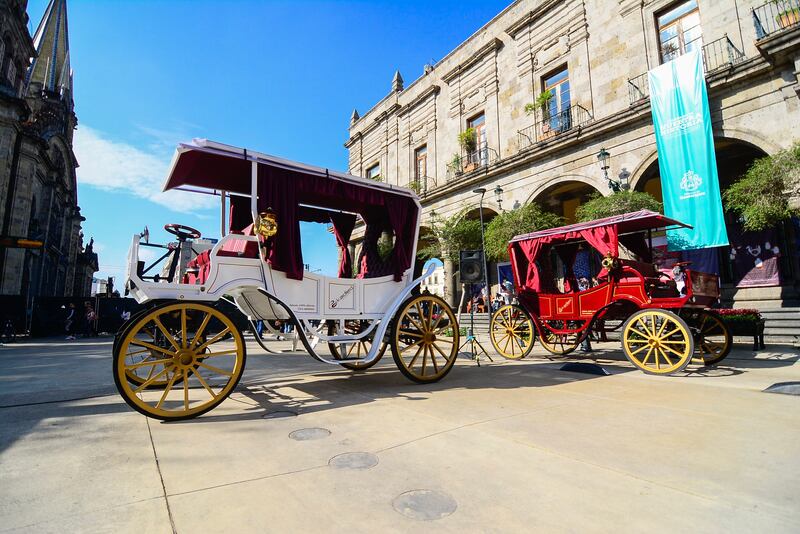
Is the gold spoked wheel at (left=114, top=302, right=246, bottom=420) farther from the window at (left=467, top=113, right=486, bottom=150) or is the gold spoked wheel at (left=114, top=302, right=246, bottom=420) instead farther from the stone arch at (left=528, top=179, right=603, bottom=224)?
the window at (left=467, top=113, right=486, bottom=150)

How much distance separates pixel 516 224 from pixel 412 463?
12.9 m

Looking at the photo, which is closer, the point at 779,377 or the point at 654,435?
the point at 654,435

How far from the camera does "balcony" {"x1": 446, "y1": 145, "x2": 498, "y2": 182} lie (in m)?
18.1

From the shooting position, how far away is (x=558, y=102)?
15.8 m

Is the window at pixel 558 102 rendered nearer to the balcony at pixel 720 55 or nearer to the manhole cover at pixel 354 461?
the balcony at pixel 720 55

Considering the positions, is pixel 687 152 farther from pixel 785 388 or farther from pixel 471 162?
pixel 471 162

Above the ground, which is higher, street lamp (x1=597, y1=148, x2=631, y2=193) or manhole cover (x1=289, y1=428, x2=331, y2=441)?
street lamp (x1=597, y1=148, x2=631, y2=193)

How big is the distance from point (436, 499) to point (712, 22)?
1571 cm

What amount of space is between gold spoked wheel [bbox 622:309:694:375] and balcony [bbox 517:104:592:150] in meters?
10.6

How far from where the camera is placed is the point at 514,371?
5945 mm

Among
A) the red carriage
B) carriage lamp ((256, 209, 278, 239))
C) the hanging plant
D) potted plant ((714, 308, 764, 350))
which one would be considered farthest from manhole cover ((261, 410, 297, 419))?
the hanging plant

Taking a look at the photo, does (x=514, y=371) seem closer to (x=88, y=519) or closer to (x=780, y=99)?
(x=88, y=519)

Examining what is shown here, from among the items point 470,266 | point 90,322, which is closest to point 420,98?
point 470,266

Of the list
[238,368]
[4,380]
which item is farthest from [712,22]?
[4,380]
